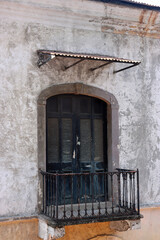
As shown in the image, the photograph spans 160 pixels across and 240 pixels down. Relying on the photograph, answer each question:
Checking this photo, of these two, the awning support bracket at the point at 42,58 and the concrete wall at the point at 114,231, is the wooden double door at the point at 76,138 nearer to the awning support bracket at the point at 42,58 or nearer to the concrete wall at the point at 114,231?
the concrete wall at the point at 114,231

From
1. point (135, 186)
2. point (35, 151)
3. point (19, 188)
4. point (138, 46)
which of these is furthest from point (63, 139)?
point (138, 46)

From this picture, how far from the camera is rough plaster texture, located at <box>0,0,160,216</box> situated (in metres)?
7.56

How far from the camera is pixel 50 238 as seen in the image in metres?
7.27

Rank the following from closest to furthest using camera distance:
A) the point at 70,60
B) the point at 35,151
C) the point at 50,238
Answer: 1. the point at 50,238
2. the point at 35,151
3. the point at 70,60

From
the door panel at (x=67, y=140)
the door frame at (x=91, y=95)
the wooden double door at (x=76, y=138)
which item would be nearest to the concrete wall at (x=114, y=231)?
the wooden double door at (x=76, y=138)

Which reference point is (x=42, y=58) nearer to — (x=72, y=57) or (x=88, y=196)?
(x=72, y=57)

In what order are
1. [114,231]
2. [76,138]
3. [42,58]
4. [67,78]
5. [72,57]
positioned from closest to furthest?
[72,57], [42,58], [67,78], [76,138], [114,231]

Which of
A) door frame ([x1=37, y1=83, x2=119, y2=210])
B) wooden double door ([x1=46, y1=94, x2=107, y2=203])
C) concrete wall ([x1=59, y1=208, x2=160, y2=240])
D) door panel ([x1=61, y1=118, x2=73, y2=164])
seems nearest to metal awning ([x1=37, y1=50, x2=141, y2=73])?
door frame ([x1=37, y1=83, x2=119, y2=210])

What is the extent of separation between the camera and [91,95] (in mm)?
8461

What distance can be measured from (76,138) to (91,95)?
105 centimetres

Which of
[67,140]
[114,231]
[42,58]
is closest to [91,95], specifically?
[67,140]

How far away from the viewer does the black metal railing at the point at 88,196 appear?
732 cm

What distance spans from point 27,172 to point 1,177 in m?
0.55

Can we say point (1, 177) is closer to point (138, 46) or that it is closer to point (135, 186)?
point (135, 186)
